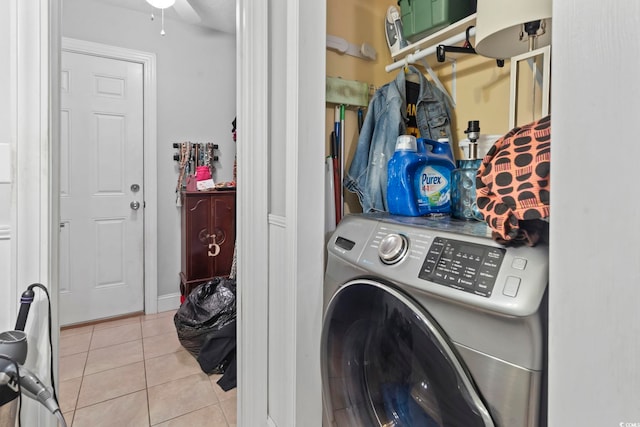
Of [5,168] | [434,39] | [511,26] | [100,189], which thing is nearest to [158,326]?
[100,189]

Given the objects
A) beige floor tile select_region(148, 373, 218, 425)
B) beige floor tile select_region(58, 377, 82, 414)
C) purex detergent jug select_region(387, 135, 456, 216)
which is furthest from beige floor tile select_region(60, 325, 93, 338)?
purex detergent jug select_region(387, 135, 456, 216)

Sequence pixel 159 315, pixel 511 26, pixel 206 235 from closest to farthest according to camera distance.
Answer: pixel 511 26
pixel 206 235
pixel 159 315

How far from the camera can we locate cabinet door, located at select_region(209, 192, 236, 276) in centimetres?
267

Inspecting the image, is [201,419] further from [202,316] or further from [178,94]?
[178,94]

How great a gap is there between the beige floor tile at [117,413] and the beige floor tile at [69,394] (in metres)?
0.07

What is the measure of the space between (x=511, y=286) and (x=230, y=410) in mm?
1605

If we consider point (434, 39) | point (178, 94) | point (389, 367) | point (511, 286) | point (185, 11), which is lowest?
point (389, 367)

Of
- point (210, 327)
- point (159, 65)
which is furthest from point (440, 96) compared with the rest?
point (159, 65)

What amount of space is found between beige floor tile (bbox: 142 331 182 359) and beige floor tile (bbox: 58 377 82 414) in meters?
0.37

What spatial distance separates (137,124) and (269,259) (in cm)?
209

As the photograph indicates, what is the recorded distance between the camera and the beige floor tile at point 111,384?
1703mm

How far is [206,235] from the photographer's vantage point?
2.64 meters

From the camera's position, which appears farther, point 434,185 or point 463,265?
point 434,185

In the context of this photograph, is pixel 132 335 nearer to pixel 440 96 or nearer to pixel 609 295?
pixel 440 96
